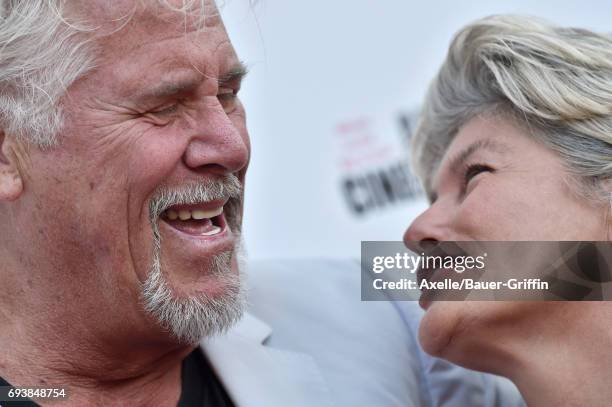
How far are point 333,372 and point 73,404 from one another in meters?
0.57

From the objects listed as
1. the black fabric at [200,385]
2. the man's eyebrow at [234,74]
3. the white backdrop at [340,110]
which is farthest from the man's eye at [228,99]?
the white backdrop at [340,110]

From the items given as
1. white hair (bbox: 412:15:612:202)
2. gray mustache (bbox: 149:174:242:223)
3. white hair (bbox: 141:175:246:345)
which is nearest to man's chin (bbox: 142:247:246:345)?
white hair (bbox: 141:175:246:345)

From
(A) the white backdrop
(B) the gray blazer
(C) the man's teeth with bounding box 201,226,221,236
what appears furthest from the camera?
(A) the white backdrop

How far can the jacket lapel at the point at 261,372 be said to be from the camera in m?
1.78

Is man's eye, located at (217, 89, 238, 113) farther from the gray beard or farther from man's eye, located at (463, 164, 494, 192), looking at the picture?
man's eye, located at (463, 164, 494, 192)

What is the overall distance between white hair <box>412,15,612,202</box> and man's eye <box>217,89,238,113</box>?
1.66ft

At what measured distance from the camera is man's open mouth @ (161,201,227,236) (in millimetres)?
1675

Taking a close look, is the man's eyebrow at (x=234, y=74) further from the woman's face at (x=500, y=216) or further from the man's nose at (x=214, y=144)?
the woman's face at (x=500, y=216)

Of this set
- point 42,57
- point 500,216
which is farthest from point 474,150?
point 42,57

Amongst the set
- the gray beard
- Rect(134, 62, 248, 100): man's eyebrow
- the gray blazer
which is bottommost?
the gray blazer

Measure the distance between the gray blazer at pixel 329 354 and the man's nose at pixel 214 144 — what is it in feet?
1.49

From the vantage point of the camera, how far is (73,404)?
1.66m

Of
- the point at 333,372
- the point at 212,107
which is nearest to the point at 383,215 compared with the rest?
the point at 333,372

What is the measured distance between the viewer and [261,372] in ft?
6.07
